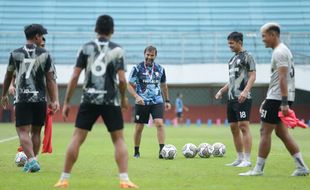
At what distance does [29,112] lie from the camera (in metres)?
10.8

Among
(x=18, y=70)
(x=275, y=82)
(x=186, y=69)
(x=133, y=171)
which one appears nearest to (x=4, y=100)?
(x=18, y=70)

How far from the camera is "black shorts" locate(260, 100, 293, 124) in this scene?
9.92m

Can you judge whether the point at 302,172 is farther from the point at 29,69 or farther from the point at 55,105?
the point at 29,69

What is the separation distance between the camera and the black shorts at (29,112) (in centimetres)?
1077

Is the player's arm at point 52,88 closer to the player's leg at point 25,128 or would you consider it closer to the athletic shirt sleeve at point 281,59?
the player's leg at point 25,128

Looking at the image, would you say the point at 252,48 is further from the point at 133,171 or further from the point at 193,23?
the point at 133,171

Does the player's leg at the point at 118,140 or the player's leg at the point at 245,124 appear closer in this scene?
the player's leg at the point at 118,140

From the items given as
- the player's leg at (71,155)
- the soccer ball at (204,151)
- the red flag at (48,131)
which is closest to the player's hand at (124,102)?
the player's leg at (71,155)

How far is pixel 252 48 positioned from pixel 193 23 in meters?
6.34

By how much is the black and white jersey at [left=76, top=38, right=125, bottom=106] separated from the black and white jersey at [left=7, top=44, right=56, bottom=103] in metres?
2.39

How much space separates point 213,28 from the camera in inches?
1580

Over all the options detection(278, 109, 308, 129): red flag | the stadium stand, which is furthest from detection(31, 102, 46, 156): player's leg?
the stadium stand

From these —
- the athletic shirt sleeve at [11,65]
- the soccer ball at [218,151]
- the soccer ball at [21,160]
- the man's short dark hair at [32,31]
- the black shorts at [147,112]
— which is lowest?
the soccer ball at [218,151]

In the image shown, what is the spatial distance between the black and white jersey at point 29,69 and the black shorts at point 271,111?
11.4ft
